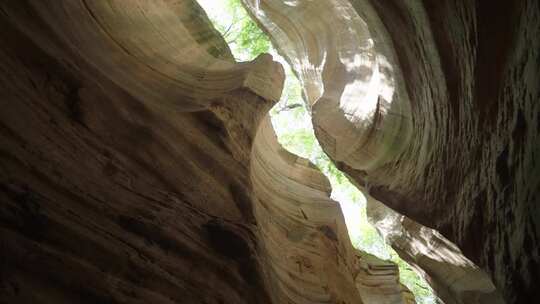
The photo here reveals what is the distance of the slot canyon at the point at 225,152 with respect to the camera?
3.39 meters

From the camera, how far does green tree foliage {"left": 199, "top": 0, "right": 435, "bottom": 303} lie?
13.4 metres

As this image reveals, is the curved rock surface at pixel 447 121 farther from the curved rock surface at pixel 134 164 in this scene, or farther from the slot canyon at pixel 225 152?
the curved rock surface at pixel 134 164

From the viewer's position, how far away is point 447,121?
4562mm

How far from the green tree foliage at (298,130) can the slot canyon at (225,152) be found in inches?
229

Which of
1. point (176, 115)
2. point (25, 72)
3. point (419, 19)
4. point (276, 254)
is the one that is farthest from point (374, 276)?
point (25, 72)

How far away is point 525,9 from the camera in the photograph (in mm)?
2861

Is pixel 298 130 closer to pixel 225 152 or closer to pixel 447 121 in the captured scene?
pixel 225 152

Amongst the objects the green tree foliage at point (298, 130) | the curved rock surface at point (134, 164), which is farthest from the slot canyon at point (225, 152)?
the green tree foliage at point (298, 130)

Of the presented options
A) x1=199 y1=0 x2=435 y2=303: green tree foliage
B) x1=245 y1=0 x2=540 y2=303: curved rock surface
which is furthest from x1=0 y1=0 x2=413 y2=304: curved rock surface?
x1=199 y1=0 x2=435 y2=303: green tree foliage

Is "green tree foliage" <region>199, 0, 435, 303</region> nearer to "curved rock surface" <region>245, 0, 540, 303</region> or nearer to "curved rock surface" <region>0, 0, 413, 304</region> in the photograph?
"curved rock surface" <region>245, 0, 540, 303</region>

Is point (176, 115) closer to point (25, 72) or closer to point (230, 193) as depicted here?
A: point (230, 193)

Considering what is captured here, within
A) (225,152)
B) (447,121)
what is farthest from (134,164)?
(447,121)

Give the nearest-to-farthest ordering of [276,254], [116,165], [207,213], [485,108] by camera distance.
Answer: [485,108] → [116,165] → [207,213] → [276,254]

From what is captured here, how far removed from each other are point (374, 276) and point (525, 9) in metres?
7.48
